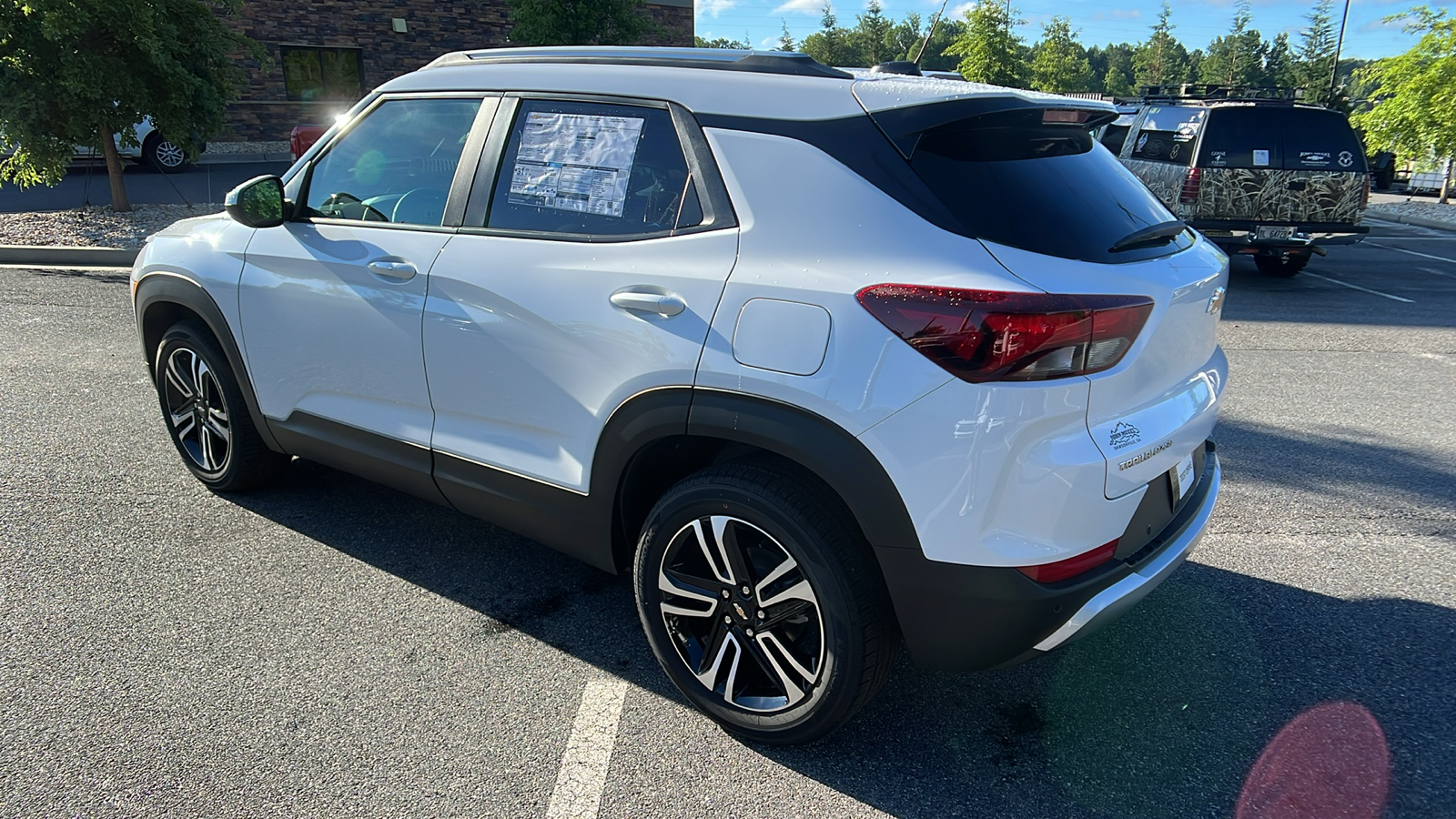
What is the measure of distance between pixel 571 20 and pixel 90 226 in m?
9.54

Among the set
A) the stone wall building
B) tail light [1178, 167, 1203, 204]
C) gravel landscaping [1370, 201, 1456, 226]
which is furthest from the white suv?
the stone wall building

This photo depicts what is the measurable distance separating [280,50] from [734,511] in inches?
997

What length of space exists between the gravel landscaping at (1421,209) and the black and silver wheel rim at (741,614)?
62.0 ft

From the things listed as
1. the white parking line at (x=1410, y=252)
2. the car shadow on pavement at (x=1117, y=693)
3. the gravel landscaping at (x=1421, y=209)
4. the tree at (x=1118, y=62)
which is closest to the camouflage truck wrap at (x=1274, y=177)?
the white parking line at (x=1410, y=252)

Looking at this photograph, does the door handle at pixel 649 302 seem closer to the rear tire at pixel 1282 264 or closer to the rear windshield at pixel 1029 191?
the rear windshield at pixel 1029 191

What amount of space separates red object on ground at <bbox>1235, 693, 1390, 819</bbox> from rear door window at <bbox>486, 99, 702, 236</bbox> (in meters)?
2.14

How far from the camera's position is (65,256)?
33.9ft

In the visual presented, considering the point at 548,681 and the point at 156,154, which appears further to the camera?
the point at 156,154

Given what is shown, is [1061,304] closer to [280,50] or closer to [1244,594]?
[1244,594]

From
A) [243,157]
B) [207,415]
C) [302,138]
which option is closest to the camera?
[207,415]

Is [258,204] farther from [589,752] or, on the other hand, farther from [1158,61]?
[1158,61]

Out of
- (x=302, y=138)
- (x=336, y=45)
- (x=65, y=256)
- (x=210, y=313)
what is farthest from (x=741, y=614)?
(x=336, y=45)

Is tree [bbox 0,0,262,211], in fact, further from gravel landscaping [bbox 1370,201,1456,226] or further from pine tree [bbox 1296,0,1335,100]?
pine tree [bbox 1296,0,1335,100]

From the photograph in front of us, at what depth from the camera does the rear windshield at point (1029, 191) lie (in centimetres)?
231
